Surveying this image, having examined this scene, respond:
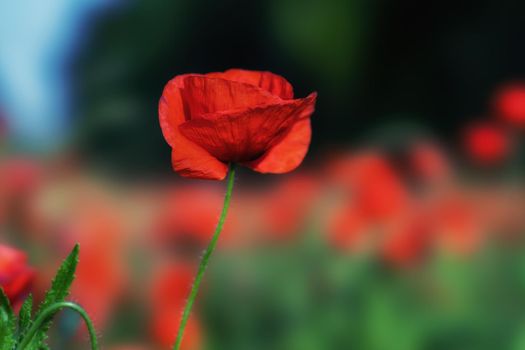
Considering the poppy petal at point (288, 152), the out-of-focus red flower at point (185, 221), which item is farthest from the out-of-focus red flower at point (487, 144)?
the poppy petal at point (288, 152)

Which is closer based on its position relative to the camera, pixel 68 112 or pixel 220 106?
pixel 220 106

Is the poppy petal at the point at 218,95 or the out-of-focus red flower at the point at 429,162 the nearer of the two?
the poppy petal at the point at 218,95

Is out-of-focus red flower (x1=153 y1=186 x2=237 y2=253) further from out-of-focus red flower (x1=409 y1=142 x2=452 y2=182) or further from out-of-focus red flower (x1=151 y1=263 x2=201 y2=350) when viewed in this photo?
out-of-focus red flower (x1=409 y1=142 x2=452 y2=182)

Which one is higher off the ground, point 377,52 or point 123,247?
point 377,52

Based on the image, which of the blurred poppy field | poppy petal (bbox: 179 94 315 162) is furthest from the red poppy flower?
the blurred poppy field

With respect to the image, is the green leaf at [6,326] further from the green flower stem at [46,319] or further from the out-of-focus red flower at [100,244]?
the out-of-focus red flower at [100,244]

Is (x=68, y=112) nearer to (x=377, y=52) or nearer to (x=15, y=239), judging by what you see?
(x=15, y=239)

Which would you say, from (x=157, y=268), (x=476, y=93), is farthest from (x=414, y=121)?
(x=157, y=268)

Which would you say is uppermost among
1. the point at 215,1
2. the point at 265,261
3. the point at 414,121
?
the point at 215,1
